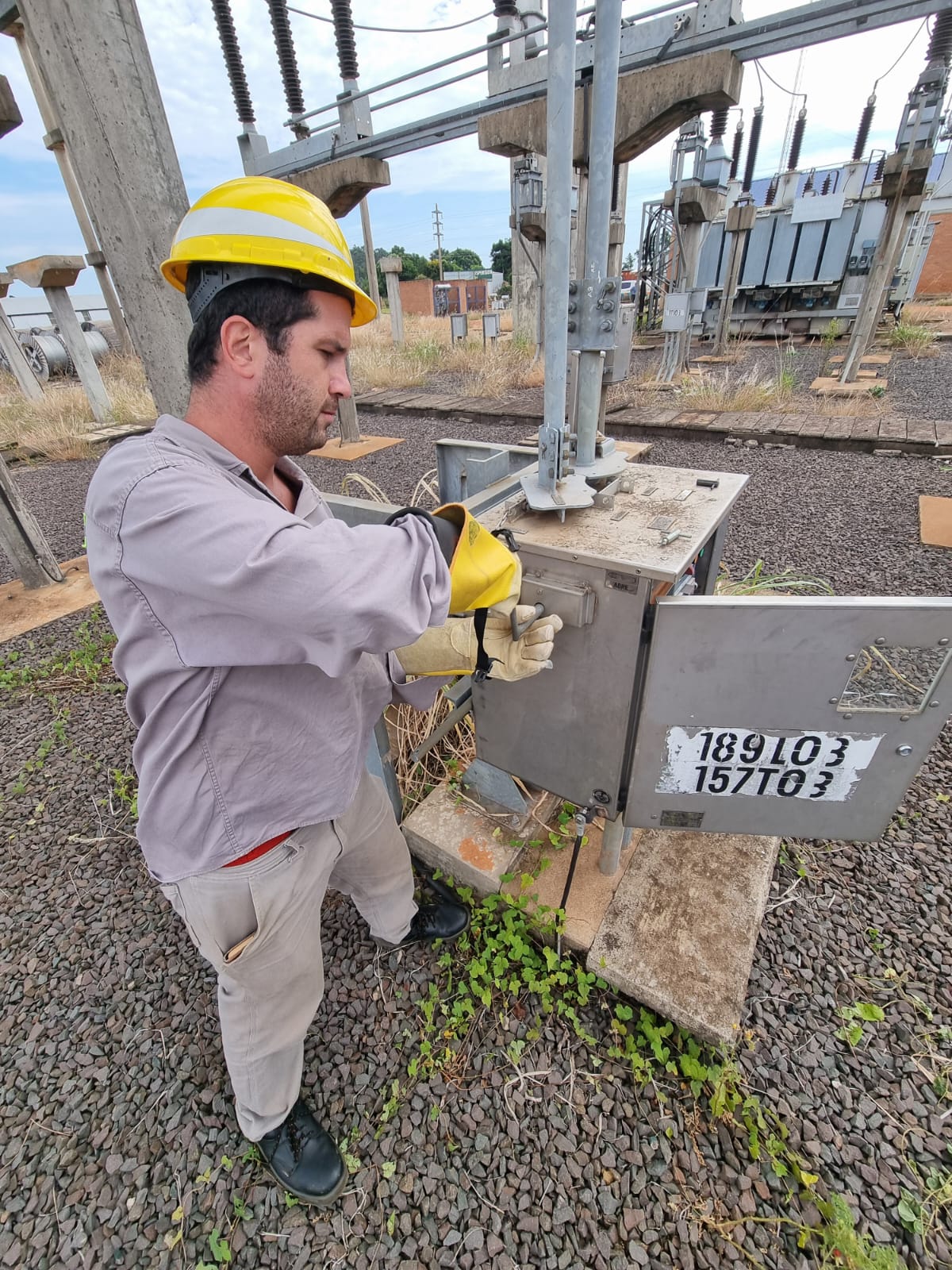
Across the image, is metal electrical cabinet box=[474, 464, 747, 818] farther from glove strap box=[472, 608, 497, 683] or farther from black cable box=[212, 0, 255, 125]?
black cable box=[212, 0, 255, 125]

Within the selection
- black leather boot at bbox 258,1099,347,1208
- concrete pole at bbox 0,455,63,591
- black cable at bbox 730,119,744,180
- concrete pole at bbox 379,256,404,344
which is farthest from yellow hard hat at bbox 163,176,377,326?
black cable at bbox 730,119,744,180

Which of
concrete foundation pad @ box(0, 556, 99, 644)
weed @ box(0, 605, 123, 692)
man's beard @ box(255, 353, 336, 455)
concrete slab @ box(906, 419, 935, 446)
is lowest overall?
weed @ box(0, 605, 123, 692)

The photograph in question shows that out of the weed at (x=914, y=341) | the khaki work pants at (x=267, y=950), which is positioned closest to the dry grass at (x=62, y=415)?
the khaki work pants at (x=267, y=950)

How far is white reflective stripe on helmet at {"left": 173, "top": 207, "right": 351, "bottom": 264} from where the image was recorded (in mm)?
988

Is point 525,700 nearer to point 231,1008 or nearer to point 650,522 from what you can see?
point 650,522

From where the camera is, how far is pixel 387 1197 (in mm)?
1383

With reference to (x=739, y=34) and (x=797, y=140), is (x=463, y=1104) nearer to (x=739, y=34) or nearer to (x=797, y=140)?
(x=739, y=34)

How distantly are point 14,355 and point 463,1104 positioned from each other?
36.8 ft

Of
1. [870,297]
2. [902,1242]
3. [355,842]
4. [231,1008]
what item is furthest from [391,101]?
[870,297]

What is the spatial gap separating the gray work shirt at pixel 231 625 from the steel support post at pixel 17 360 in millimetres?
10042

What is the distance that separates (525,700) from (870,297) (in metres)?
9.87

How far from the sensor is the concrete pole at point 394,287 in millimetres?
10797

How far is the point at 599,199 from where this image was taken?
1457mm

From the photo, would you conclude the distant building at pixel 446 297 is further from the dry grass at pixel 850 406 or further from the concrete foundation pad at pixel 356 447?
the dry grass at pixel 850 406
